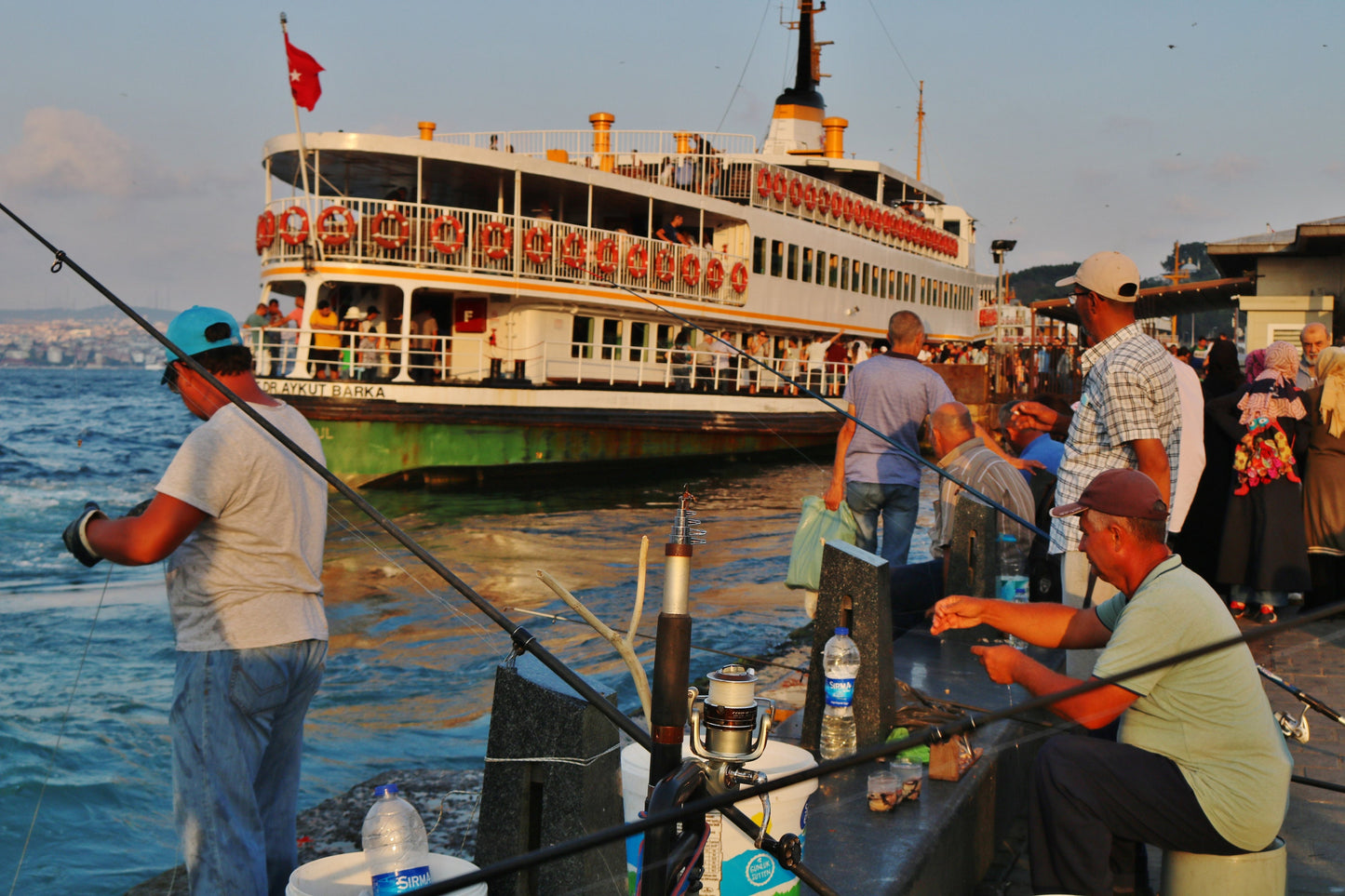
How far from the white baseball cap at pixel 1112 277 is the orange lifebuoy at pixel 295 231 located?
46.3ft

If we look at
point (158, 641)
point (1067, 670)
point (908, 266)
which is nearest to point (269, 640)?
point (1067, 670)

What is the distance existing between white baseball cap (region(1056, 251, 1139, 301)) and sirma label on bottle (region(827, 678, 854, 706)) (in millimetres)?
1706

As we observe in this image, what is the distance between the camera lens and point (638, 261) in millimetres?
19719

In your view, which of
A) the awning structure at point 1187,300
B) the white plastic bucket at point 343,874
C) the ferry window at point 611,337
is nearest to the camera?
the white plastic bucket at point 343,874

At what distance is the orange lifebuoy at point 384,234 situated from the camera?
1653 centimetres

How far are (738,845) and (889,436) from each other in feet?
14.0

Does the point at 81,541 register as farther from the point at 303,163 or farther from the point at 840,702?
the point at 303,163

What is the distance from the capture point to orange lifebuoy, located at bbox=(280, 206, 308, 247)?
54.4 ft

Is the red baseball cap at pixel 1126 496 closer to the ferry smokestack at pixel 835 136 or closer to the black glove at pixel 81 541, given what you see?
the black glove at pixel 81 541

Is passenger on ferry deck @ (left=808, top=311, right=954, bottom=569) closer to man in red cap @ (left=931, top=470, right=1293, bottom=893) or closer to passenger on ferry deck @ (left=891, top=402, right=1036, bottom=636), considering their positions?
passenger on ferry deck @ (left=891, top=402, right=1036, bottom=636)

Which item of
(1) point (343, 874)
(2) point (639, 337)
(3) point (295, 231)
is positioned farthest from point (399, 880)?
(2) point (639, 337)

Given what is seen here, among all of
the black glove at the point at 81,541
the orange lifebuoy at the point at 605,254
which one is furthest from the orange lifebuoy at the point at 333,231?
the black glove at the point at 81,541

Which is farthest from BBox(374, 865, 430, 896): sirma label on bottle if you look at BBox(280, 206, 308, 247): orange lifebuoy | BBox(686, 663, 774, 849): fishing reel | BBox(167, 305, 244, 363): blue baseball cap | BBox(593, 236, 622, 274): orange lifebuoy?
BBox(593, 236, 622, 274): orange lifebuoy

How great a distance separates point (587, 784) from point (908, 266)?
30208 millimetres
